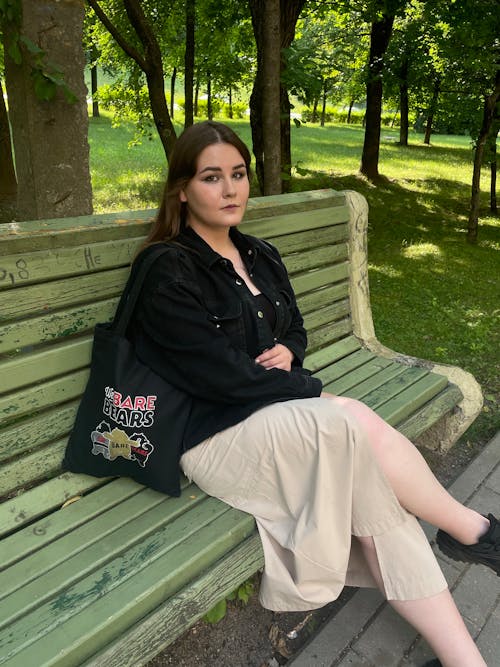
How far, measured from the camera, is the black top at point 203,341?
2057 mm

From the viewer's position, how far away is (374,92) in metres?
12.0

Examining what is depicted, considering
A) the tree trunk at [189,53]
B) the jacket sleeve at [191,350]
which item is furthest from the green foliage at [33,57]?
the tree trunk at [189,53]

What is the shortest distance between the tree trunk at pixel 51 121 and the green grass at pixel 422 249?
253 centimetres

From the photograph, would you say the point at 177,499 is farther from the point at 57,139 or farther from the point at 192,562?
the point at 57,139

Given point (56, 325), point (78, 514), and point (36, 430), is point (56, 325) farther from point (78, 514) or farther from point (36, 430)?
point (78, 514)

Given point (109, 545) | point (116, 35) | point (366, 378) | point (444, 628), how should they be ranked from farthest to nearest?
point (116, 35) < point (366, 378) < point (444, 628) < point (109, 545)

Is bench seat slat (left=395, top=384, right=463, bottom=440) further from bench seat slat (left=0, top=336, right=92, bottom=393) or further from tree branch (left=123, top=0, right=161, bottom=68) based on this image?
tree branch (left=123, top=0, right=161, bottom=68)

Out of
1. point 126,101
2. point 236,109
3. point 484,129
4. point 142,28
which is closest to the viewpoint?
point 142,28

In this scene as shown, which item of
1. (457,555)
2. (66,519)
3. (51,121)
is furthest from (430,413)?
(51,121)

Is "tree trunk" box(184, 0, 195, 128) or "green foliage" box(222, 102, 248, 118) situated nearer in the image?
"tree trunk" box(184, 0, 195, 128)

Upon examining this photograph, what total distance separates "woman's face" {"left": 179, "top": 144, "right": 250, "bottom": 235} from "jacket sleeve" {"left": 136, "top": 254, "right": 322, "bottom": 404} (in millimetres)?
263

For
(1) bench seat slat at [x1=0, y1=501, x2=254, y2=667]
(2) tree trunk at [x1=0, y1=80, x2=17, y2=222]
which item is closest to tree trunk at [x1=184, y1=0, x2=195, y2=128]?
(2) tree trunk at [x1=0, y1=80, x2=17, y2=222]

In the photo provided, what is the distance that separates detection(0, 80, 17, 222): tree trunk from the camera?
8914 millimetres

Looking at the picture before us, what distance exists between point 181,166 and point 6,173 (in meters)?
8.44
